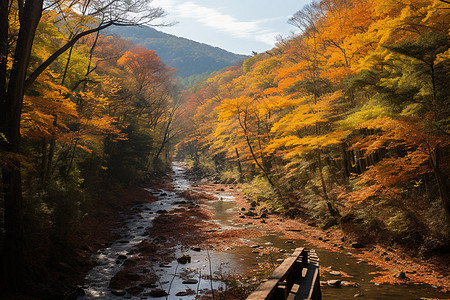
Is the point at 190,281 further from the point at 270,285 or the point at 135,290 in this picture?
the point at 270,285

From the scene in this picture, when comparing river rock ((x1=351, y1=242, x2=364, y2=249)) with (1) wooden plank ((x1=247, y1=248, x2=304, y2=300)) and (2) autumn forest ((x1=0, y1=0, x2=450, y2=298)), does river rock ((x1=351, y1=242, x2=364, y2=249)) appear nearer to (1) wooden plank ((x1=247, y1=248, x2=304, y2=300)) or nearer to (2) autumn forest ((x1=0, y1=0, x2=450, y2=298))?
(2) autumn forest ((x1=0, y1=0, x2=450, y2=298))

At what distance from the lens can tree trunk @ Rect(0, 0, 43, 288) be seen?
6336 millimetres

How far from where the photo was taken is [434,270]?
7.90 metres

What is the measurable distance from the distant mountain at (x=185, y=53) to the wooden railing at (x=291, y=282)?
12085cm

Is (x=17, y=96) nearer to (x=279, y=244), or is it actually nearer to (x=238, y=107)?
(x=279, y=244)

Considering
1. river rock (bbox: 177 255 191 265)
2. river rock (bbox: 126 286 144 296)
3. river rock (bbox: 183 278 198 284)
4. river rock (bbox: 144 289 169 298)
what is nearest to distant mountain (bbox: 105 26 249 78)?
river rock (bbox: 177 255 191 265)

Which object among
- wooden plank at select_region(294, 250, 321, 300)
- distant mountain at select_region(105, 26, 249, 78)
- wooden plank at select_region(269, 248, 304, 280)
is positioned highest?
distant mountain at select_region(105, 26, 249, 78)

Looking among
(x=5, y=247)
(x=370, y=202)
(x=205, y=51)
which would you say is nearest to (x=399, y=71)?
(x=370, y=202)

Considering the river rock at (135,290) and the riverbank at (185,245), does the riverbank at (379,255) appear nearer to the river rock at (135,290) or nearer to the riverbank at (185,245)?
the riverbank at (185,245)

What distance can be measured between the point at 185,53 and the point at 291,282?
14105cm

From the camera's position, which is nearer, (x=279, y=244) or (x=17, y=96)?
(x=17, y=96)

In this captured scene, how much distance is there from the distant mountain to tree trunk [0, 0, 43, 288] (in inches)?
4624

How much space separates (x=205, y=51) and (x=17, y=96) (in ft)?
464

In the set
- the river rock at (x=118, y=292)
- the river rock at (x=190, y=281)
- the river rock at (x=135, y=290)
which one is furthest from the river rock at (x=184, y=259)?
the river rock at (x=118, y=292)
